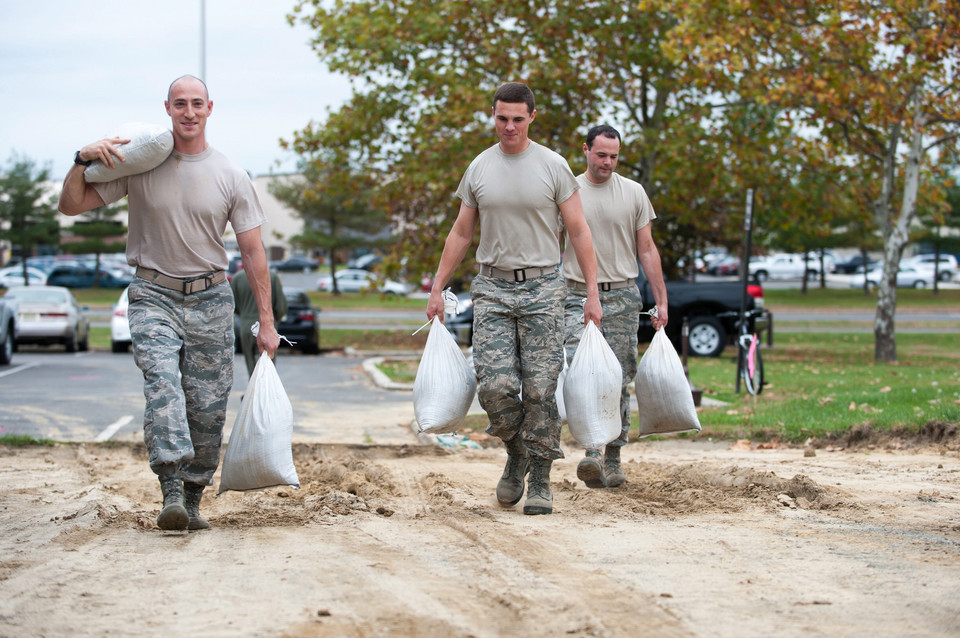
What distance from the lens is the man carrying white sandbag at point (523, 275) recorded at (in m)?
6.20

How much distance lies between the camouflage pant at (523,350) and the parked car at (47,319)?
18409 mm

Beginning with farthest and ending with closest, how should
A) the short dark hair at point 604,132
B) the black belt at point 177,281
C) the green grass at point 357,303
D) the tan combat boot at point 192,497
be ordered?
1. the green grass at point 357,303
2. the short dark hair at point 604,132
3. the tan combat boot at point 192,497
4. the black belt at point 177,281

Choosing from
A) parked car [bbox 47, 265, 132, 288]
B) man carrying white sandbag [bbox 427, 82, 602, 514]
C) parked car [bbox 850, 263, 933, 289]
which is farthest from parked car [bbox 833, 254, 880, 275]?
man carrying white sandbag [bbox 427, 82, 602, 514]

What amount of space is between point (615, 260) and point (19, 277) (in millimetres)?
54847

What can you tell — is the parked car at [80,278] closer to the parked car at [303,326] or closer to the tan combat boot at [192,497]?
the parked car at [303,326]

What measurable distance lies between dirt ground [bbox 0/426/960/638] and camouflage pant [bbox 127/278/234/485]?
401 mm

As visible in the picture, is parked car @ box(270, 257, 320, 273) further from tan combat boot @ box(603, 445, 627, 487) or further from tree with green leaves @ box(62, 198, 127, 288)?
tan combat boot @ box(603, 445, 627, 487)

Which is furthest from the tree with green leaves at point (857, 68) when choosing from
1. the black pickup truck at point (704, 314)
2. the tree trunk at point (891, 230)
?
the black pickup truck at point (704, 314)

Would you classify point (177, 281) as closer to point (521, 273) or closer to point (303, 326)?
point (521, 273)

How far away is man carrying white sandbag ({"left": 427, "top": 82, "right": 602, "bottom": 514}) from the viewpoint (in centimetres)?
620

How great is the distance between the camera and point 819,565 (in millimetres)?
4684

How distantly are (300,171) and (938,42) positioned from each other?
39.5 metres

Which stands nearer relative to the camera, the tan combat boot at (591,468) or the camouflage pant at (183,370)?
the camouflage pant at (183,370)

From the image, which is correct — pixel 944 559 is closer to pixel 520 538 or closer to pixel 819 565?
pixel 819 565
